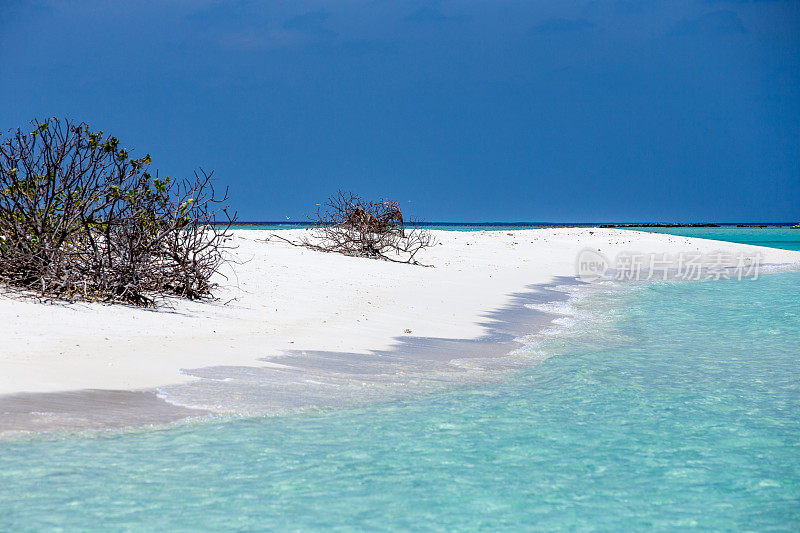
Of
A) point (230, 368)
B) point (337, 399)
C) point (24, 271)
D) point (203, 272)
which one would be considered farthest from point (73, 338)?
point (203, 272)

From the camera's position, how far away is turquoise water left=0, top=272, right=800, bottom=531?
3354 mm

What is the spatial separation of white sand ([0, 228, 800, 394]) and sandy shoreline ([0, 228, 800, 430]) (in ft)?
0.05

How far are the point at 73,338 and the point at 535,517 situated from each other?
4872 mm

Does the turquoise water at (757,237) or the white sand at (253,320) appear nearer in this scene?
the white sand at (253,320)

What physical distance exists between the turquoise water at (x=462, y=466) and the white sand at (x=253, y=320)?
161cm

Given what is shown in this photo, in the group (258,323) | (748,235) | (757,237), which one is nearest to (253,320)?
(258,323)

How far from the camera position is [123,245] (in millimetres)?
8883

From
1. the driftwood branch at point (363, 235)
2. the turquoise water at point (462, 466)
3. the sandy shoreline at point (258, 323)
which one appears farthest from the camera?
the driftwood branch at point (363, 235)

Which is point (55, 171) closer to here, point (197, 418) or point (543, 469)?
point (197, 418)

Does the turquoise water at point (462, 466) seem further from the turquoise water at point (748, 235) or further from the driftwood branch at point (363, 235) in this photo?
the turquoise water at point (748, 235)

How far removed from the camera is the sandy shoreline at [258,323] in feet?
19.1

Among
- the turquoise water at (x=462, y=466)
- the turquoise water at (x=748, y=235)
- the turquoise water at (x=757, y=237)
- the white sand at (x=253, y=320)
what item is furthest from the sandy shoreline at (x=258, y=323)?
the turquoise water at (x=757, y=237)

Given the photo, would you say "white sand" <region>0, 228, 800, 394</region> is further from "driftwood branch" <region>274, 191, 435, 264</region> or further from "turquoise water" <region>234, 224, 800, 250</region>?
"turquoise water" <region>234, 224, 800, 250</region>

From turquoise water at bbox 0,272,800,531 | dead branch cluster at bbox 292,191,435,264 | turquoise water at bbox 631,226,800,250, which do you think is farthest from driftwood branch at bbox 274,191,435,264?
turquoise water at bbox 631,226,800,250
